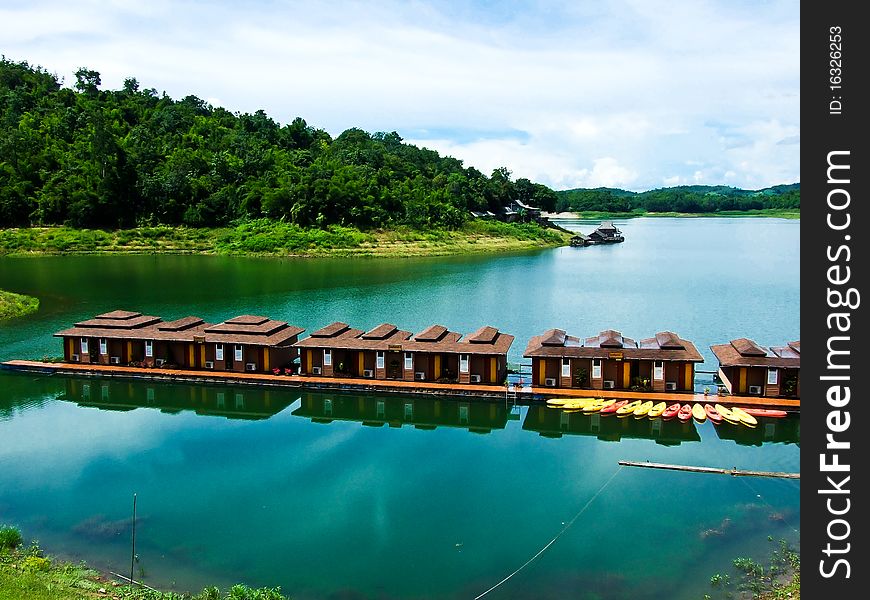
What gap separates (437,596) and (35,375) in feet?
93.9

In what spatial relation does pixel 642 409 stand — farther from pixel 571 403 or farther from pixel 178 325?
pixel 178 325

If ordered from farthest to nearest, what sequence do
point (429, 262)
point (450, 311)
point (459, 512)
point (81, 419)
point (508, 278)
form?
point (429, 262) < point (508, 278) < point (450, 311) < point (81, 419) < point (459, 512)

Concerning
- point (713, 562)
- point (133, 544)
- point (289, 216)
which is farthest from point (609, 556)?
point (289, 216)

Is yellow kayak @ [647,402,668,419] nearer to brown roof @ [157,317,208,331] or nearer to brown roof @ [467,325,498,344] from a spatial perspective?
brown roof @ [467,325,498,344]

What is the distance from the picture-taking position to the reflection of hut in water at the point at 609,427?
2911 centimetres

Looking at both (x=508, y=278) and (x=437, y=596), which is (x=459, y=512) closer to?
(x=437, y=596)

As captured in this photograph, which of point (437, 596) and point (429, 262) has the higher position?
point (429, 262)

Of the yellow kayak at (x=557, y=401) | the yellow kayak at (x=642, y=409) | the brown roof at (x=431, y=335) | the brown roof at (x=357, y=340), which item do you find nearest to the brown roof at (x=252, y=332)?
the brown roof at (x=357, y=340)

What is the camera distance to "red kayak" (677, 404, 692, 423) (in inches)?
1179

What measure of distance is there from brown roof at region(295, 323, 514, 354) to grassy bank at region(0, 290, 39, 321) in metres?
27.0

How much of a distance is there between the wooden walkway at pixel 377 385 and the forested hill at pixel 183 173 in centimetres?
6699

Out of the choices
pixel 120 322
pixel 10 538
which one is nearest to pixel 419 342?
pixel 120 322

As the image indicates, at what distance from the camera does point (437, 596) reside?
17.9 metres

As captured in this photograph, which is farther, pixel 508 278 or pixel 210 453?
pixel 508 278
